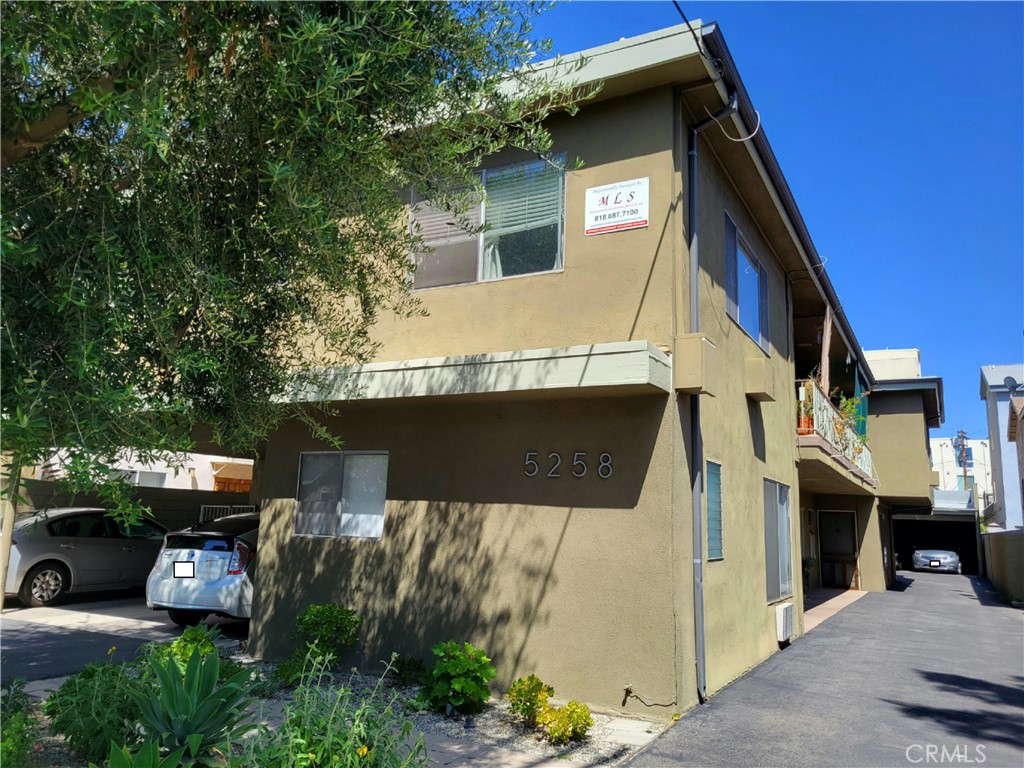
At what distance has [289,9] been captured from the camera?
167 inches

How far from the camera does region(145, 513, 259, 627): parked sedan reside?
9.20 m

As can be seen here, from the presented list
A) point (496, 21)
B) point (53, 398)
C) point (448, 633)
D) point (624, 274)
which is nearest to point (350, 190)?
point (496, 21)

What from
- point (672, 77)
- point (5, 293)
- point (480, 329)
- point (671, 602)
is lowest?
point (671, 602)

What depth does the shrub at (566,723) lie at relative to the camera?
223 inches

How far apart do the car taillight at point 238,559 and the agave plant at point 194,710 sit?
194 inches

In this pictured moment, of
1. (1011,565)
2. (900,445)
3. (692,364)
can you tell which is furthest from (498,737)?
(900,445)

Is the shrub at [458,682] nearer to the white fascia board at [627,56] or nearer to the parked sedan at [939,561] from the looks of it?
the white fascia board at [627,56]

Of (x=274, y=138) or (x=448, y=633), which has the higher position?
(x=274, y=138)

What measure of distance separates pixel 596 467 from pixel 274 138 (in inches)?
158

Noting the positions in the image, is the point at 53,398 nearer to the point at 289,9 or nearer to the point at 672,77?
the point at 289,9


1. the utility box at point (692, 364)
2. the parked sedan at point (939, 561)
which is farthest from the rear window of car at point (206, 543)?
the parked sedan at point (939, 561)

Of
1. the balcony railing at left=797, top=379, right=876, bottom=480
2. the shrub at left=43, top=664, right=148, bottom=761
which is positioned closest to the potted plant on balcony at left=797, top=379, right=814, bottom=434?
the balcony railing at left=797, top=379, right=876, bottom=480

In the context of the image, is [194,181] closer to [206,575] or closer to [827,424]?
[206,575]

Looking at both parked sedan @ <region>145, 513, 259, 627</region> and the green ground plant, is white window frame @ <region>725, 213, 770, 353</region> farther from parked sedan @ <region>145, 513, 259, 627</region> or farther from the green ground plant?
parked sedan @ <region>145, 513, 259, 627</region>
